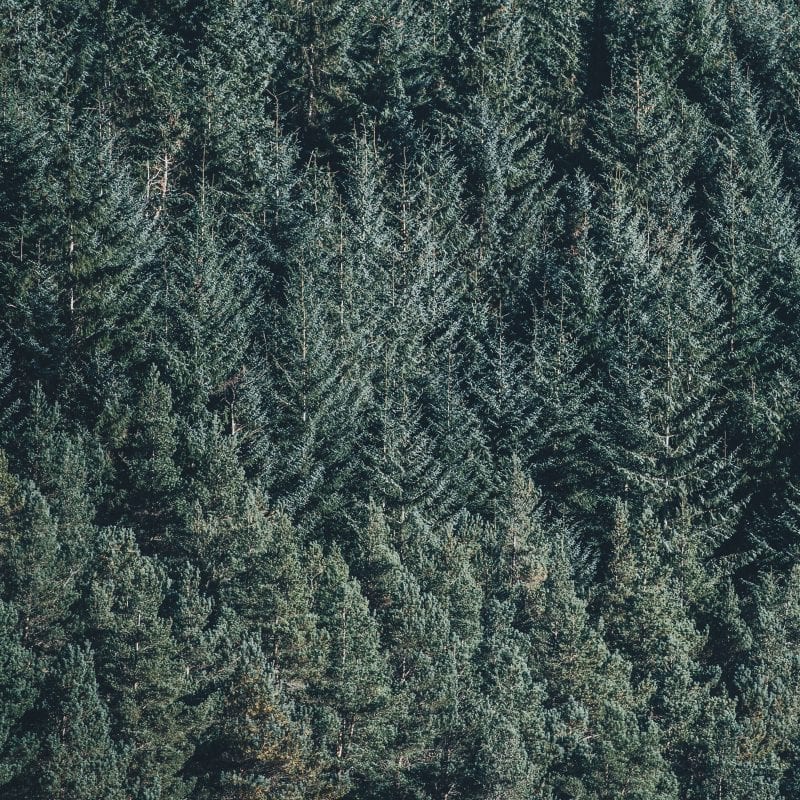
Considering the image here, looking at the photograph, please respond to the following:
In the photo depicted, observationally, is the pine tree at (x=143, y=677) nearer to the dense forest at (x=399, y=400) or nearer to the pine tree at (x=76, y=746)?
the dense forest at (x=399, y=400)

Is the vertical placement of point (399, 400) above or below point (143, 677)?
above

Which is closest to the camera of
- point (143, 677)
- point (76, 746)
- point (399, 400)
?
point (76, 746)

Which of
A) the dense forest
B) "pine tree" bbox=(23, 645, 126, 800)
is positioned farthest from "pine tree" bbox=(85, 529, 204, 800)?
"pine tree" bbox=(23, 645, 126, 800)

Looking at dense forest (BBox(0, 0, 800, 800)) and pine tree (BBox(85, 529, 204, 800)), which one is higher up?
dense forest (BBox(0, 0, 800, 800))

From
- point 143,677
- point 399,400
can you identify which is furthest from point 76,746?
point 399,400

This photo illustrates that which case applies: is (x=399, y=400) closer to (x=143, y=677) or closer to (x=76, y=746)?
(x=143, y=677)

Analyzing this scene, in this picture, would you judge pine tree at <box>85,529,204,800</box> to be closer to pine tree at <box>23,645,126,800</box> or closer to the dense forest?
the dense forest

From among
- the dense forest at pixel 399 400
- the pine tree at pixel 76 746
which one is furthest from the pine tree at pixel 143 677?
the pine tree at pixel 76 746

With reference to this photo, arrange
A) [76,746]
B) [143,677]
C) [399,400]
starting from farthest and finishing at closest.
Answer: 1. [399,400]
2. [143,677]
3. [76,746]
